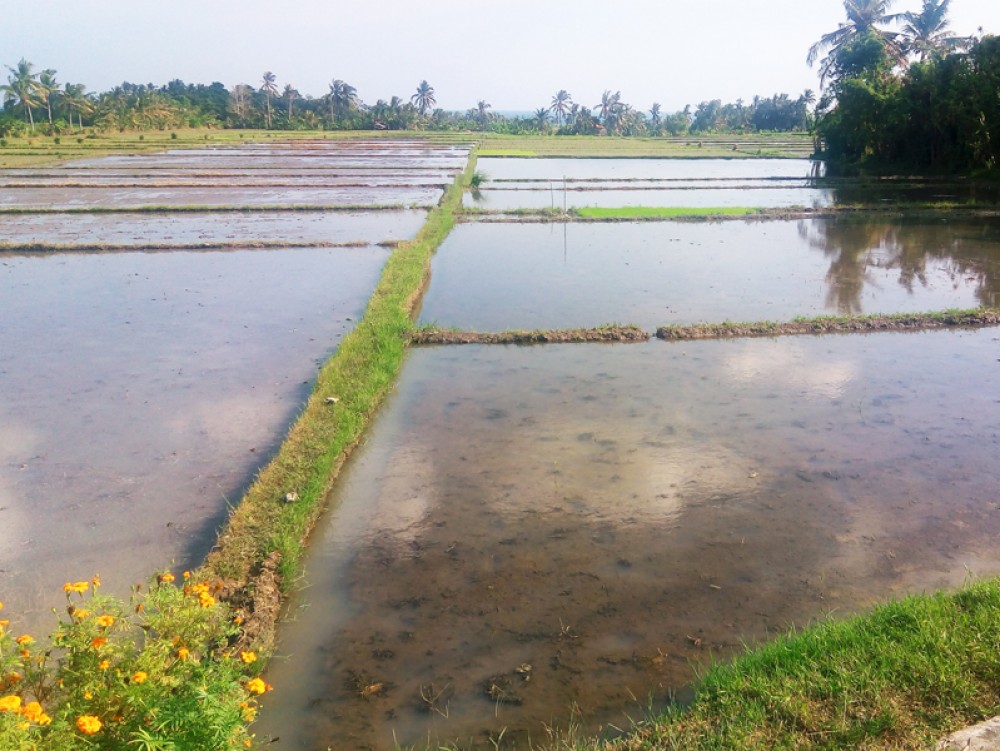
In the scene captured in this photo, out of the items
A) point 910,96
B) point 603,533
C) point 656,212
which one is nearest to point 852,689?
point 603,533

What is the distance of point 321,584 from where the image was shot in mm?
4117

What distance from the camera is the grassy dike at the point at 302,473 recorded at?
392 centimetres

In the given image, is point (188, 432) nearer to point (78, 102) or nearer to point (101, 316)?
point (101, 316)

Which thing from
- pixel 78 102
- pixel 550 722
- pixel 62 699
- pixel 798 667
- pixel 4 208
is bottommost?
pixel 550 722

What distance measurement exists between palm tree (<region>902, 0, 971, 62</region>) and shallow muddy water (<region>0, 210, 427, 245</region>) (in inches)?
885

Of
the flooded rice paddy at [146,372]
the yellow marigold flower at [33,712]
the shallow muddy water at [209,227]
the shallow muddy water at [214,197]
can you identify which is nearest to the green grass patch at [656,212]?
the shallow muddy water at [209,227]

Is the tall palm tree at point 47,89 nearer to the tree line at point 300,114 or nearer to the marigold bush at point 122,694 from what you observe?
the tree line at point 300,114

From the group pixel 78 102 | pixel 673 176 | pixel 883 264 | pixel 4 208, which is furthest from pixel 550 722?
pixel 78 102

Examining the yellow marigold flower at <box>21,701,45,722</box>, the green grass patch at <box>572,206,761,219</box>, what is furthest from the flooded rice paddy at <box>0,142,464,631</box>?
the green grass patch at <box>572,206,761,219</box>

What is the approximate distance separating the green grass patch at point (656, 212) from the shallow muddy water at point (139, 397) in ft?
21.1

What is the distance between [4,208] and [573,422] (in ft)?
54.5

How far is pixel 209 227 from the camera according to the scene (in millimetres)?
14922

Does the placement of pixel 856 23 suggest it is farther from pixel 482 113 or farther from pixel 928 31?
pixel 482 113

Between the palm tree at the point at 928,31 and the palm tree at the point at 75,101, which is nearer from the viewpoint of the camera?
the palm tree at the point at 928,31
